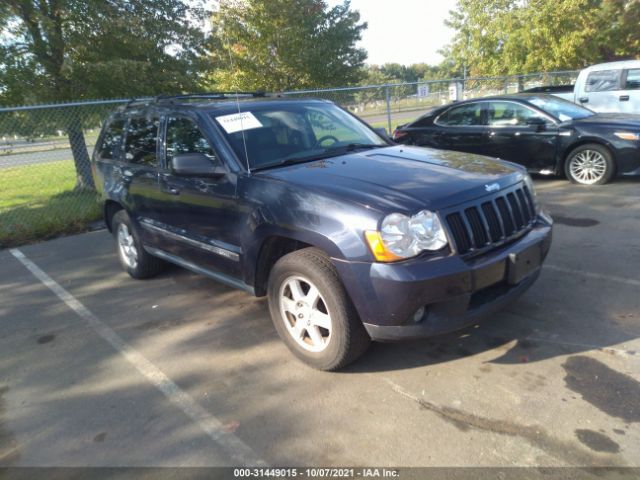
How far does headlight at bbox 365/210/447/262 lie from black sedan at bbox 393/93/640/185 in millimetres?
6218

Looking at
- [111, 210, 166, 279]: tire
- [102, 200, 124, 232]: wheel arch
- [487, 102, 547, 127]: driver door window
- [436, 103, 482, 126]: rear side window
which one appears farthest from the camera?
[436, 103, 482, 126]: rear side window

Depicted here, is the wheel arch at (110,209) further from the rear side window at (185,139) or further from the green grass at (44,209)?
the green grass at (44,209)

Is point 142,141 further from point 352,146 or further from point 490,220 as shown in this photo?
point 490,220

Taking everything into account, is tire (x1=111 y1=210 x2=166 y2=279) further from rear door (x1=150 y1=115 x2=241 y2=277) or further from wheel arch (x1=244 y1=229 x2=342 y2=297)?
wheel arch (x1=244 y1=229 x2=342 y2=297)

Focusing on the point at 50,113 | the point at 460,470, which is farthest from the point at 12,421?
the point at 50,113

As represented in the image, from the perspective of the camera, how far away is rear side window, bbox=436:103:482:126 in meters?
8.80

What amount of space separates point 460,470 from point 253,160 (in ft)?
8.05

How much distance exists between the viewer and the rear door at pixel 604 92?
431 inches

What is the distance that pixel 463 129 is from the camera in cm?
888

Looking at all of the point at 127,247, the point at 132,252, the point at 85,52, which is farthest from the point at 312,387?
the point at 85,52

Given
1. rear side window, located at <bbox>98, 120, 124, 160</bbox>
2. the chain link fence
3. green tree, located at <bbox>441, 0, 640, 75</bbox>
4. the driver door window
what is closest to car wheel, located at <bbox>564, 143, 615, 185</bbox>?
the driver door window

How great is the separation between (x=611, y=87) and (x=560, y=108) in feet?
12.6

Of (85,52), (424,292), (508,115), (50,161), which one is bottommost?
(424,292)

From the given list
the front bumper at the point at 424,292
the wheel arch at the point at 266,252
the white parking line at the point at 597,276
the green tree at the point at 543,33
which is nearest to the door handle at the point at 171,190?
the wheel arch at the point at 266,252
